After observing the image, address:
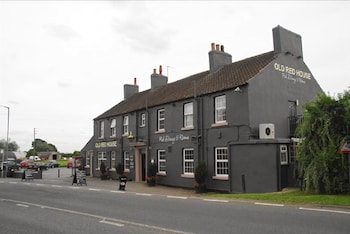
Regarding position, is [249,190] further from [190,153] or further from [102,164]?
[102,164]

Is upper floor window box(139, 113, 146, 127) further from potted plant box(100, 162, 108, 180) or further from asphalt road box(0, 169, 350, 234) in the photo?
asphalt road box(0, 169, 350, 234)

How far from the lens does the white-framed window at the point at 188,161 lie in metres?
22.9

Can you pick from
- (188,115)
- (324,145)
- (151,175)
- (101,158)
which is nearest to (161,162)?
(151,175)

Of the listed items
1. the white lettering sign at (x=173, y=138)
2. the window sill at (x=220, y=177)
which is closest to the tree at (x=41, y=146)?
the white lettering sign at (x=173, y=138)

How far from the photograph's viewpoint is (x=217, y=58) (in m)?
25.4

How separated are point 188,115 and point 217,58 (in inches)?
201

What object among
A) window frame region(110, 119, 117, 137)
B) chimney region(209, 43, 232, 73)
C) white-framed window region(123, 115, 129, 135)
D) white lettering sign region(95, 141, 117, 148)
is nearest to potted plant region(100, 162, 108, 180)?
white lettering sign region(95, 141, 117, 148)

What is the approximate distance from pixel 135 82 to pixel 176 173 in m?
16.1

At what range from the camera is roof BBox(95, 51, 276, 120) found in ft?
68.6

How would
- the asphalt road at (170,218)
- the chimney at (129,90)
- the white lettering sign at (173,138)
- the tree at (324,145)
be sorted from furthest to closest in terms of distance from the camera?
the chimney at (129,90), the white lettering sign at (173,138), the tree at (324,145), the asphalt road at (170,218)

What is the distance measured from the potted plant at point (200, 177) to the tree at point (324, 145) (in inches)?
245

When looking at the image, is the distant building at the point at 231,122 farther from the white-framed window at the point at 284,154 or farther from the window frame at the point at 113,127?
the window frame at the point at 113,127

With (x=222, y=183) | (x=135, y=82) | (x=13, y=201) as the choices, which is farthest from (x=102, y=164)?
(x=13, y=201)

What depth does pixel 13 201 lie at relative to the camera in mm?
14773
